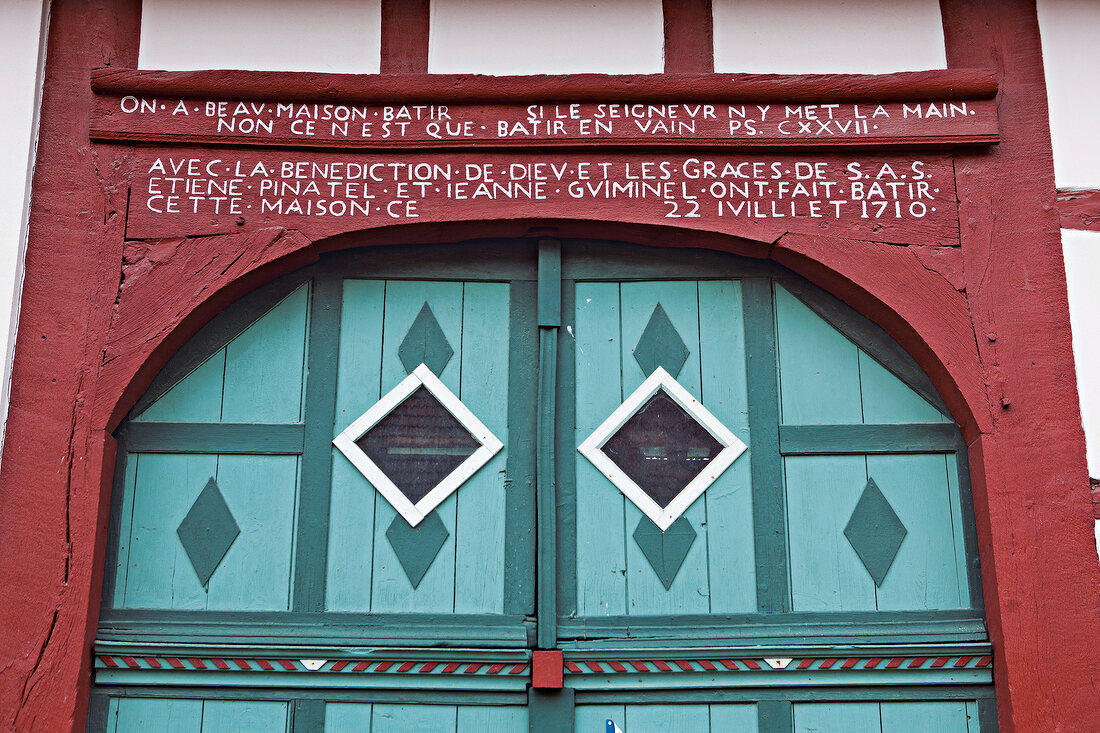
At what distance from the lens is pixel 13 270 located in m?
3.53

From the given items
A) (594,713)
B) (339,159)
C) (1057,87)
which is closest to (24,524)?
(339,159)

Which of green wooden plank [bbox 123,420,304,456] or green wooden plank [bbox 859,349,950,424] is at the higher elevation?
green wooden plank [bbox 859,349,950,424]

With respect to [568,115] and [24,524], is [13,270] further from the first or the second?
[568,115]

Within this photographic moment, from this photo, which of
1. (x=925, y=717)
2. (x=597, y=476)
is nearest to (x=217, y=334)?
(x=597, y=476)

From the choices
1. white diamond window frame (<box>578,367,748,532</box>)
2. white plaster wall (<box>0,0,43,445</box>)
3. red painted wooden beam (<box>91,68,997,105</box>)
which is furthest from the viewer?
red painted wooden beam (<box>91,68,997,105</box>)

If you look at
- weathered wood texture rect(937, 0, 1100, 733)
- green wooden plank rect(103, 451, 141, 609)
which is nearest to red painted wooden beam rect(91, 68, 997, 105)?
weathered wood texture rect(937, 0, 1100, 733)

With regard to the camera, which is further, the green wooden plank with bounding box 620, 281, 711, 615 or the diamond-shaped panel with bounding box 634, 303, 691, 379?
the diamond-shaped panel with bounding box 634, 303, 691, 379

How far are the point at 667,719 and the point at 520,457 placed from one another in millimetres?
962

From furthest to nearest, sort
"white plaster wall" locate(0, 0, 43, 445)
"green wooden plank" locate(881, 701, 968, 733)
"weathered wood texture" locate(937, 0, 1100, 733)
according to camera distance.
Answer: "white plaster wall" locate(0, 0, 43, 445) < "green wooden plank" locate(881, 701, 968, 733) < "weathered wood texture" locate(937, 0, 1100, 733)

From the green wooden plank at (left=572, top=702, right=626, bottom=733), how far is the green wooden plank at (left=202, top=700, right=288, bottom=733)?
0.92 m

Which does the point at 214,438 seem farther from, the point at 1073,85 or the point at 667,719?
the point at 1073,85

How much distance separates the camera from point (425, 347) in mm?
3760

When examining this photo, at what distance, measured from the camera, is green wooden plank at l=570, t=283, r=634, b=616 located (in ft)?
11.6

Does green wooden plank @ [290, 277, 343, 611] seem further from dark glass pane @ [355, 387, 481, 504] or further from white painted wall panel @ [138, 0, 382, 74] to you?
white painted wall panel @ [138, 0, 382, 74]
